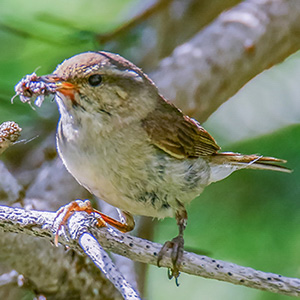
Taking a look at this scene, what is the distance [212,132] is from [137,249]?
7.45ft

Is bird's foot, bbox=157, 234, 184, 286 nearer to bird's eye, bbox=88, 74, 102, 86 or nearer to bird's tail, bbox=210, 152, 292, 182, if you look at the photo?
bird's tail, bbox=210, 152, 292, 182

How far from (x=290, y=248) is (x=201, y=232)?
1.95 feet

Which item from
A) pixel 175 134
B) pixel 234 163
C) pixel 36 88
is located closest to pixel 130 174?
pixel 175 134

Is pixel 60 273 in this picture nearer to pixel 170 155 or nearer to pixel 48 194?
pixel 48 194

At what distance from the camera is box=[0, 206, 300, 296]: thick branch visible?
7.86 ft

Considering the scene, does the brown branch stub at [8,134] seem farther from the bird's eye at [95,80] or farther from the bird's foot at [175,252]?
the bird's foot at [175,252]

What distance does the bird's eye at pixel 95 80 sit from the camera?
2.75 meters

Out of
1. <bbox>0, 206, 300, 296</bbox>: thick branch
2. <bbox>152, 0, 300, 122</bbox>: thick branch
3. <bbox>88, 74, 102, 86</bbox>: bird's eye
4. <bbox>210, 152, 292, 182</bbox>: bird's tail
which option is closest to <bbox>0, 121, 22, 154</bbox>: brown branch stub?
<bbox>0, 206, 300, 296</bbox>: thick branch

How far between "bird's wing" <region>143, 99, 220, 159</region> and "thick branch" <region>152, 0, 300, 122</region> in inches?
33.5

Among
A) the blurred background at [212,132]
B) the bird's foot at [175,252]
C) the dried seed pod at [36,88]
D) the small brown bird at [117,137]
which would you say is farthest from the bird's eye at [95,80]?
the blurred background at [212,132]

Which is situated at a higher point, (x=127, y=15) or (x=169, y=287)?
(x=127, y=15)

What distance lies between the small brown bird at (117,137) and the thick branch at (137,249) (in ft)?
0.41

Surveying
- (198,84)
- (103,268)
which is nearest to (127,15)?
(198,84)

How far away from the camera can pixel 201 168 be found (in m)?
3.34
